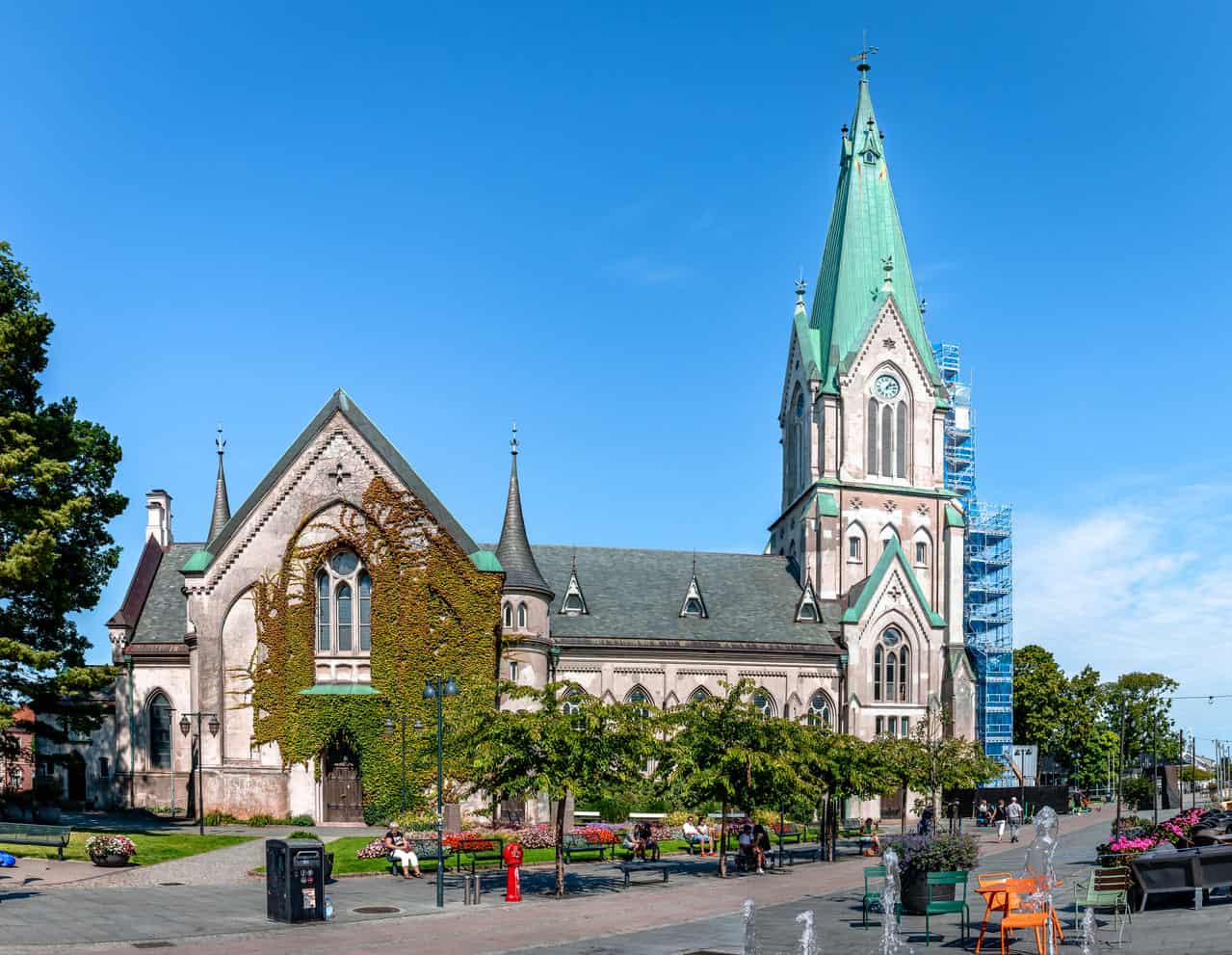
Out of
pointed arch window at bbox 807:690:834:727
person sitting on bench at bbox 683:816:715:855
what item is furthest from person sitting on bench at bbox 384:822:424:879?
pointed arch window at bbox 807:690:834:727

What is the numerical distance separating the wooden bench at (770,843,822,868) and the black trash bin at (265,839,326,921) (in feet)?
51.6

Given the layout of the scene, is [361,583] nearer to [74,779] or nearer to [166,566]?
[166,566]

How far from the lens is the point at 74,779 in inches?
2157

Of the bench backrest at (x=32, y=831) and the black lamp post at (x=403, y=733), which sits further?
the black lamp post at (x=403, y=733)

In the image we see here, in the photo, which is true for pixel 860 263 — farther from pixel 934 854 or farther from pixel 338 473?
pixel 934 854

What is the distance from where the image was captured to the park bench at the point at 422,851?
32.3 meters

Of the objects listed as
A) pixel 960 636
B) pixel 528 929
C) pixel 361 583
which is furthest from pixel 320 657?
pixel 960 636

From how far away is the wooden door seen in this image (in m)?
43.8

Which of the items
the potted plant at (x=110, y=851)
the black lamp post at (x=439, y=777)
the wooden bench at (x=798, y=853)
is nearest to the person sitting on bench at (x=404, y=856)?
the black lamp post at (x=439, y=777)

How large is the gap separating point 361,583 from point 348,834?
365 inches

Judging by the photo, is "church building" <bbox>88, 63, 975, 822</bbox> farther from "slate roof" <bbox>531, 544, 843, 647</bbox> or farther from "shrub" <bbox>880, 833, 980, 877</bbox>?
"shrub" <bbox>880, 833, 980, 877</bbox>

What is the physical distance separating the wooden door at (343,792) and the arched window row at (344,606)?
4.06m

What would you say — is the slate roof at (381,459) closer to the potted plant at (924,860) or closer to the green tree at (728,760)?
the green tree at (728,760)

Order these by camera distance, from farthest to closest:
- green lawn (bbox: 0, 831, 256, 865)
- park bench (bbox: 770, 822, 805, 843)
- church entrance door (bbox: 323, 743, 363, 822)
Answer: park bench (bbox: 770, 822, 805, 843), church entrance door (bbox: 323, 743, 363, 822), green lawn (bbox: 0, 831, 256, 865)
